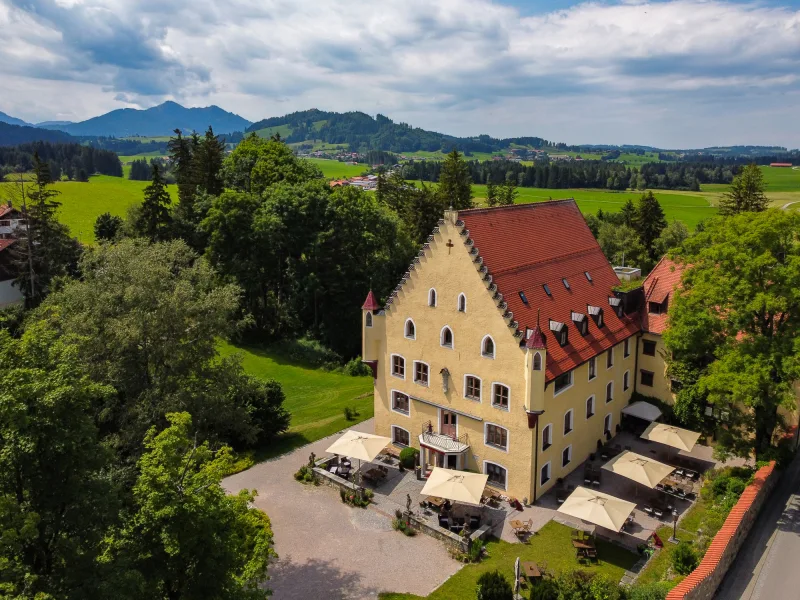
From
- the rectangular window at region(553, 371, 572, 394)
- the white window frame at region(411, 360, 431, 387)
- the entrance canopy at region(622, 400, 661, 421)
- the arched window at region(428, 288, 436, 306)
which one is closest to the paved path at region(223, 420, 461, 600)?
the white window frame at region(411, 360, 431, 387)

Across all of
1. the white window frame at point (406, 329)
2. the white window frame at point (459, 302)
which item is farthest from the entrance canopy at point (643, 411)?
the white window frame at point (406, 329)

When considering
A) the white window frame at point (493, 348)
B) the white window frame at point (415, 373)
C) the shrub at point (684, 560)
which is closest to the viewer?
the shrub at point (684, 560)

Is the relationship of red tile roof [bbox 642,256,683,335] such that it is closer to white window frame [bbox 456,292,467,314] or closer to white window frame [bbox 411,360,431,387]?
white window frame [bbox 456,292,467,314]

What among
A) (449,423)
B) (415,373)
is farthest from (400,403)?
(449,423)

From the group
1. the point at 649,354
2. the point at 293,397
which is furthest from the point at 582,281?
the point at 293,397

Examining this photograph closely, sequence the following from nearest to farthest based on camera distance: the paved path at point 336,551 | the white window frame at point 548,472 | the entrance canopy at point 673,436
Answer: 1. the paved path at point 336,551
2. the white window frame at point 548,472
3. the entrance canopy at point 673,436

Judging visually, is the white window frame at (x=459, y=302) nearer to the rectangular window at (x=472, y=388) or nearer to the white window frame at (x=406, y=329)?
the white window frame at (x=406, y=329)

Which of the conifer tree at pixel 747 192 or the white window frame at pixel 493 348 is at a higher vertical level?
the conifer tree at pixel 747 192
